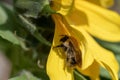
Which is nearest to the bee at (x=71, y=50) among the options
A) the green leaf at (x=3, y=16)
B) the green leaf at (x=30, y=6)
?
the green leaf at (x=30, y=6)

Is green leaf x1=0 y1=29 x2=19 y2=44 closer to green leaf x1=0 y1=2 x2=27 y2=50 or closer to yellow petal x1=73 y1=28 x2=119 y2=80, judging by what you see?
green leaf x1=0 y1=2 x2=27 y2=50

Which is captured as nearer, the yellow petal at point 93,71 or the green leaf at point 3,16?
the yellow petal at point 93,71

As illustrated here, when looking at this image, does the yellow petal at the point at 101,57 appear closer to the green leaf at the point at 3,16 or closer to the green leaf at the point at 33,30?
the green leaf at the point at 33,30

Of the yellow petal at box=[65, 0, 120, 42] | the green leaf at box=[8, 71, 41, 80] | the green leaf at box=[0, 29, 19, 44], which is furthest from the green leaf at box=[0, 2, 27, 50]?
the yellow petal at box=[65, 0, 120, 42]

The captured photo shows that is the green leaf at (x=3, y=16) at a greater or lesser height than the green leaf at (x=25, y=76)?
greater

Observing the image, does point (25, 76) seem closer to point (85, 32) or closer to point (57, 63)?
point (57, 63)

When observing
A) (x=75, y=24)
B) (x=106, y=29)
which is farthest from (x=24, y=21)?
(x=106, y=29)

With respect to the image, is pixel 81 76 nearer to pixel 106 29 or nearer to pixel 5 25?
pixel 106 29
